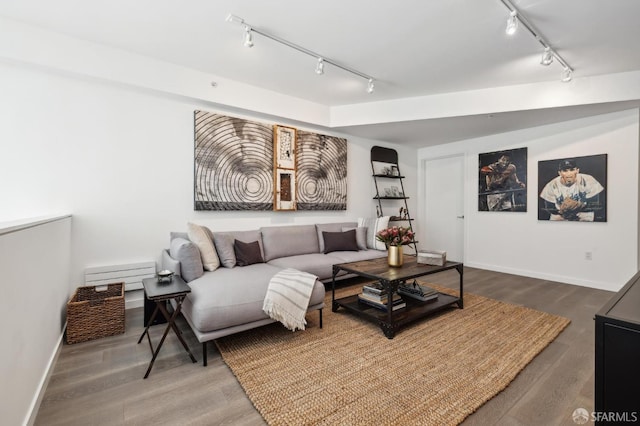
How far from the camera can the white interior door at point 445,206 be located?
18.2ft

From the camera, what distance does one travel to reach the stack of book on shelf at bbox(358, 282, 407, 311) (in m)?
2.68

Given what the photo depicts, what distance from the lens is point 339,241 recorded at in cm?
411

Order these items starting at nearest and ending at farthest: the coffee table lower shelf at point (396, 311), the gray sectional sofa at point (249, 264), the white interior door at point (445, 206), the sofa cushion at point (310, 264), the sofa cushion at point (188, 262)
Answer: the gray sectional sofa at point (249, 264) < the coffee table lower shelf at point (396, 311) < the sofa cushion at point (188, 262) < the sofa cushion at point (310, 264) < the white interior door at point (445, 206)

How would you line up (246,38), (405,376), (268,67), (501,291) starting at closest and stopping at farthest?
(405,376), (246,38), (268,67), (501,291)

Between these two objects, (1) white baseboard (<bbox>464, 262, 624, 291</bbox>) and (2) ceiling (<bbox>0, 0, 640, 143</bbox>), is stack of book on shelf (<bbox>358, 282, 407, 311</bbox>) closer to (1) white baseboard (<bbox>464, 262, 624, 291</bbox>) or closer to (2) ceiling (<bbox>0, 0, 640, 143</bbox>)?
(2) ceiling (<bbox>0, 0, 640, 143</bbox>)

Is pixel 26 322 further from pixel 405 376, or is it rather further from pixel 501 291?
pixel 501 291

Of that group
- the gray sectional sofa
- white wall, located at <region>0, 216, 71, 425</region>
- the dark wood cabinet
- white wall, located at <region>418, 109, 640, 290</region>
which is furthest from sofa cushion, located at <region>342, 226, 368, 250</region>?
the dark wood cabinet

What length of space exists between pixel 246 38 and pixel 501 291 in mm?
4072

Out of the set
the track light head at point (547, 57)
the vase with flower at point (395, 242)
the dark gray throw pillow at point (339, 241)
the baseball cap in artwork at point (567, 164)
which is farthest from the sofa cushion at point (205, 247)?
the baseball cap in artwork at point (567, 164)

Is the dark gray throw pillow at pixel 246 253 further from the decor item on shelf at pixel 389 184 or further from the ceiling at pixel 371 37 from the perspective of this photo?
the decor item on shelf at pixel 389 184

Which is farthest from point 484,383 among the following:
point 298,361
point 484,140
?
point 484,140

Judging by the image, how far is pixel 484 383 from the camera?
69.4 inches

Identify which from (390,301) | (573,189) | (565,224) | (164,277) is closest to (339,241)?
(390,301)

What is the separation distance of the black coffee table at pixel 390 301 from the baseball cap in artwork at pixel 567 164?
8.62ft
